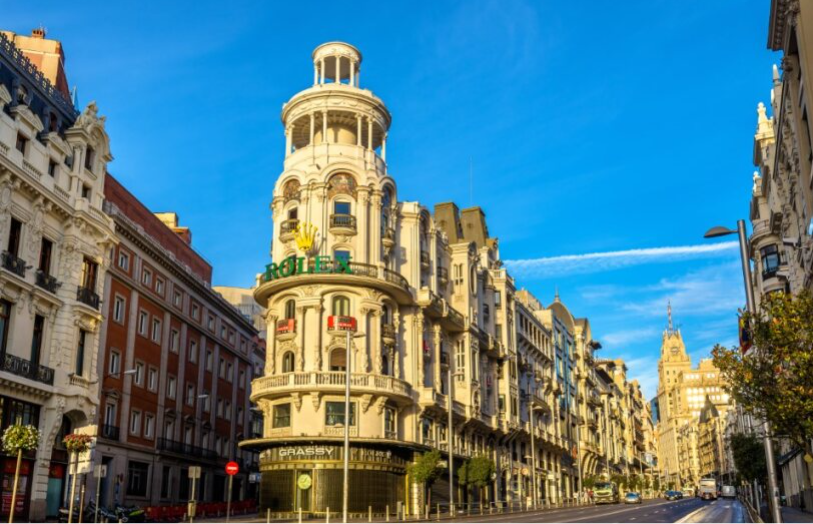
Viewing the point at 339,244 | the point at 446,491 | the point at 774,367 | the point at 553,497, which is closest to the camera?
the point at 774,367

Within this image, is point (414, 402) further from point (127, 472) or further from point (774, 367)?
point (774, 367)

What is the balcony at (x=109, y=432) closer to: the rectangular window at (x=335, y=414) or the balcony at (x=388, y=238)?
the rectangular window at (x=335, y=414)

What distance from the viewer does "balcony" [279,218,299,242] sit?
183 feet

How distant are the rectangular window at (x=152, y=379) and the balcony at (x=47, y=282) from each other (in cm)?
1717

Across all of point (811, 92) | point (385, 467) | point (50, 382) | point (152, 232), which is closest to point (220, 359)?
point (152, 232)

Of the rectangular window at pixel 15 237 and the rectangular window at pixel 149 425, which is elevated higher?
the rectangular window at pixel 15 237

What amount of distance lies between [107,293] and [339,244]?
15414mm

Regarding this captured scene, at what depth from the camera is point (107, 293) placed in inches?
1966

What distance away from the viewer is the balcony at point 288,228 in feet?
183

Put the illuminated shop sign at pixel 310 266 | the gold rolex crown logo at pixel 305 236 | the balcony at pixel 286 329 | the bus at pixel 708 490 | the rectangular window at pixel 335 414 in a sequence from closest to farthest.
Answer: the rectangular window at pixel 335 414 < the balcony at pixel 286 329 < the illuminated shop sign at pixel 310 266 < the gold rolex crown logo at pixel 305 236 < the bus at pixel 708 490

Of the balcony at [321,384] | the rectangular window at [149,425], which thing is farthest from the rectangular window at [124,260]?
the balcony at [321,384]

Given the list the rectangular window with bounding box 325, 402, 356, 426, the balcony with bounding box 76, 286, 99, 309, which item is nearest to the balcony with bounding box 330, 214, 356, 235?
the rectangular window with bounding box 325, 402, 356, 426

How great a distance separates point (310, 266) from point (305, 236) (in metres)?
2.16

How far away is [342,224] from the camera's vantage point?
54969 mm
